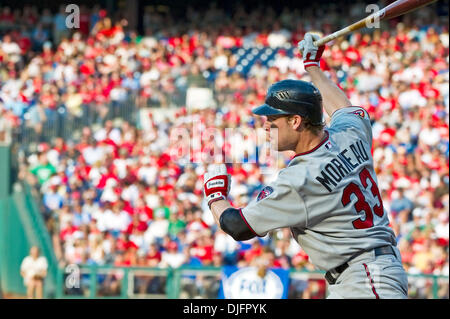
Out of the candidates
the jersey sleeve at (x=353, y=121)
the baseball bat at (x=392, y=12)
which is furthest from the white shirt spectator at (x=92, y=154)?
the jersey sleeve at (x=353, y=121)

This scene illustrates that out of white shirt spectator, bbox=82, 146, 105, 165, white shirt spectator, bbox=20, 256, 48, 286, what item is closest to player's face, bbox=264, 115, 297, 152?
white shirt spectator, bbox=20, 256, 48, 286

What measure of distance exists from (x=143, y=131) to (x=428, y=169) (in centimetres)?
510

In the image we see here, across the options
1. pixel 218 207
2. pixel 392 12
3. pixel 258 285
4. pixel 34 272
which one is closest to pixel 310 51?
pixel 392 12

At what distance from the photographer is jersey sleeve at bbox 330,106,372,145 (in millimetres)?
4156

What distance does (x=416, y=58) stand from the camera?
46.7 feet

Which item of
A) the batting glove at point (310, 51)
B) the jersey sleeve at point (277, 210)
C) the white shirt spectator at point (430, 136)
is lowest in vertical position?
the jersey sleeve at point (277, 210)

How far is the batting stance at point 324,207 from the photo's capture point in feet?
12.4

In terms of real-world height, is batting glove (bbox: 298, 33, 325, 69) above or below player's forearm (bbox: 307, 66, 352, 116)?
above

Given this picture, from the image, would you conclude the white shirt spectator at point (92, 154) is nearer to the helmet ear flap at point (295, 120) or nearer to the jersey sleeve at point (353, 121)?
the jersey sleeve at point (353, 121)

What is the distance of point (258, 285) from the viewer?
10086 mm

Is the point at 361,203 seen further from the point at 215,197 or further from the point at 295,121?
the point at 215,197

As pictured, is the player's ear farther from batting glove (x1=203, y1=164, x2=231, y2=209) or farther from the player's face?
batting glove (x1=203, y1=164, x2=231, y2=209)

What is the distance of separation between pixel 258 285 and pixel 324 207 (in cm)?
644

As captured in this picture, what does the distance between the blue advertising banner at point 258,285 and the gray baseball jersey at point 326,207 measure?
6185 millimetres
